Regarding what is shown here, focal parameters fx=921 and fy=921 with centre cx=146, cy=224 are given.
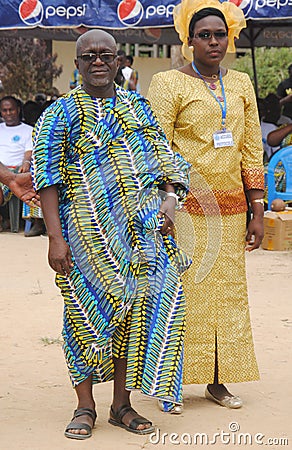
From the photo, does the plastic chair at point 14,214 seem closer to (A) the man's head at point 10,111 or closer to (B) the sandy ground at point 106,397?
(A) the man's head at point 10,111

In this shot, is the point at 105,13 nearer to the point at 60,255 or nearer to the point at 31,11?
the point at 31,11

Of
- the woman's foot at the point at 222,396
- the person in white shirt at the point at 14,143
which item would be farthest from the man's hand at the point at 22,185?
the person in white shirt at the point at 14,143

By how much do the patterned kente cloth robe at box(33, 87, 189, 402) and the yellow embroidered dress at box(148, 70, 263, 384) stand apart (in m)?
0.47

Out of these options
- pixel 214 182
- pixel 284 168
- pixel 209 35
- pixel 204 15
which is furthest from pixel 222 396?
pixel 284 168

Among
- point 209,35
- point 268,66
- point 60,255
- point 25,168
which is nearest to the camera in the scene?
point 60,255

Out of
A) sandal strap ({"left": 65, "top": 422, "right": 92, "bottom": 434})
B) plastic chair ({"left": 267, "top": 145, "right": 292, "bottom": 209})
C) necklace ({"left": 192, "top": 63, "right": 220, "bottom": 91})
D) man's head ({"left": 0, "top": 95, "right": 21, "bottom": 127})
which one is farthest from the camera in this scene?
man's head ({"left": 0, "top": 95, "right": 21, "bottom": 127})

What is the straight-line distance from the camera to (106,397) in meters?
4.87

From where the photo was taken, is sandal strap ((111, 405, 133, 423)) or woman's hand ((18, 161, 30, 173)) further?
woman's hand ((18, 161, 30, 173))

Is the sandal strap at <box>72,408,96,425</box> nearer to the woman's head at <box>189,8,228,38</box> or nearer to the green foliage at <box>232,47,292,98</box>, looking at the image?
the woman's head at <box>189,8,228,38</box>

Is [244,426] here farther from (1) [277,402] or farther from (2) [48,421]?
(2) [48,421]

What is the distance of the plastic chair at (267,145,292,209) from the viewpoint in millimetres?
10414

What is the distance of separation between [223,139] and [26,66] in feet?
54.6

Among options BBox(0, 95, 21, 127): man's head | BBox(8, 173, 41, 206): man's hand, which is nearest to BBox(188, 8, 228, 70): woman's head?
BBox(8, 173, 41, 206): man's hand

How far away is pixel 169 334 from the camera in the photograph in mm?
4090
